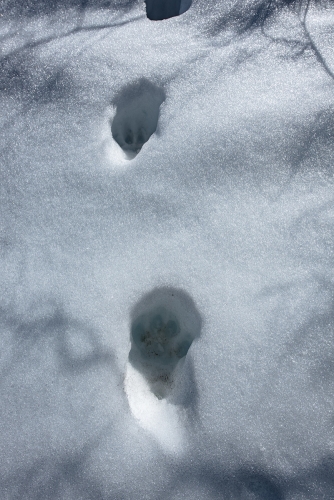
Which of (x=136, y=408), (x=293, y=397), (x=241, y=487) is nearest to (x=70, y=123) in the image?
(x=136, y=408)

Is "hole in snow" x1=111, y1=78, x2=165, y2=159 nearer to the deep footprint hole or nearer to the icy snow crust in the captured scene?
the icy snow crust

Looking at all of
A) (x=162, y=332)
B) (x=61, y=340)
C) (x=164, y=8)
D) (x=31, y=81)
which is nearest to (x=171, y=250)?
(x=162, y=332)

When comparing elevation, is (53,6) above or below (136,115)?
above

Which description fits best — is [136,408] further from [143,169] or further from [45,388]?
[143,169]

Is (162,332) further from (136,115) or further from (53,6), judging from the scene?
(53,6)

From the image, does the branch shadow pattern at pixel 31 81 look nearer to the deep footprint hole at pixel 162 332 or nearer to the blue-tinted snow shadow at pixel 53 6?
the blue-tinted snow shadow at pixel 53 6

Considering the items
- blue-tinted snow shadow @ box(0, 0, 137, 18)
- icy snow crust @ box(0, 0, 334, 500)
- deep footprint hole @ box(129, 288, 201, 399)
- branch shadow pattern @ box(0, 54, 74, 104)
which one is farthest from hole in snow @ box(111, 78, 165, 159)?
deep footprint hole @ box(129, 288, 201, 399)
